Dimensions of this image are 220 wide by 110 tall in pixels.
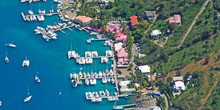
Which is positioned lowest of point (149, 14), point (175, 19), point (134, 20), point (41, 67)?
point (41, 67)

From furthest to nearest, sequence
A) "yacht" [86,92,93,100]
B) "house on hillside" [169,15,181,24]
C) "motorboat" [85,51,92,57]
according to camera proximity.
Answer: "house on hillside" [169,15,181,24] → "motorboat" [85,51,92,57] → "yacht" [86,92,93,100]

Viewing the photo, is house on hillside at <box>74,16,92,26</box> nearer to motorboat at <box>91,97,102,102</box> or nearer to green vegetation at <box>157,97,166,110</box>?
motorboat at <box>91,97,102,102</box>

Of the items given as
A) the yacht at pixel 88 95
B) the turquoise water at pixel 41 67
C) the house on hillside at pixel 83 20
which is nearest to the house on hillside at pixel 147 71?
the turquoise water at pixel 41 67

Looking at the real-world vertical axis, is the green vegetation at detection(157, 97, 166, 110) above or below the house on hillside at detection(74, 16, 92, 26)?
below

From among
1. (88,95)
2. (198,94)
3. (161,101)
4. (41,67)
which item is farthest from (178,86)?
(41,67)

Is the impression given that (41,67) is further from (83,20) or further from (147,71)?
(147,71)

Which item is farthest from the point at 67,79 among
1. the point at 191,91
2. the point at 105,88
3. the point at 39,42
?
the point at 191,91

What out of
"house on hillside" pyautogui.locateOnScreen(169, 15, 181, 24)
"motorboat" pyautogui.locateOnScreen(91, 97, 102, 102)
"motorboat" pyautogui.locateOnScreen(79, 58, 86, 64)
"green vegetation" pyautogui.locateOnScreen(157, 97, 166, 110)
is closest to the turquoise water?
"motorboat" pyautogui.locateOnScreen(91, 97, 102, 102)

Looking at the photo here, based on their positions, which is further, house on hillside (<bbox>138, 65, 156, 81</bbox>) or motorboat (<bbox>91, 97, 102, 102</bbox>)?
house on hillside (<bbox>138, 65, 156, 81</bbox>)

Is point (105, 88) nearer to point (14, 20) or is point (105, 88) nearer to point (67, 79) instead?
point (67, 79)

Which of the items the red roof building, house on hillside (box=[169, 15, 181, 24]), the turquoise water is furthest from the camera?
the red roof building
